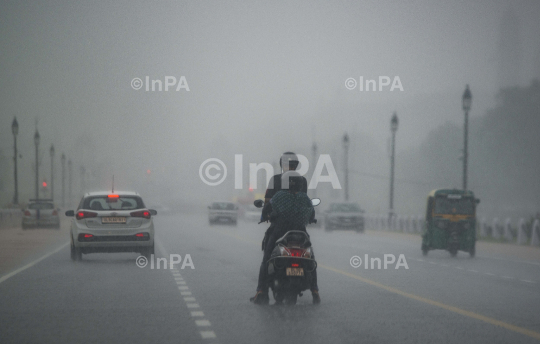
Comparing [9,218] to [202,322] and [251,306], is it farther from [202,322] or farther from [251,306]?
[202,322]

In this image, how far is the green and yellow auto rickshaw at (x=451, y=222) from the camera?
81.8 ft

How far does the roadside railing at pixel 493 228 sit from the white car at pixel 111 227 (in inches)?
395

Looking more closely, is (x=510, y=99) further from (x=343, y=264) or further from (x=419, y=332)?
(x=419, y=332)

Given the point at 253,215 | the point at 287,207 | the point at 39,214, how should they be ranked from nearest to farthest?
the point at 287,207 → the point at 39,214 → the point at 253,215

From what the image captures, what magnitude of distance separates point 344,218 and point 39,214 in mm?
17819

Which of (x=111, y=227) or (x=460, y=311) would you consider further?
(x=111, y=227)

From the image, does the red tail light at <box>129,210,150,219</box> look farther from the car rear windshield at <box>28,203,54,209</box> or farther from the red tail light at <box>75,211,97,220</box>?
the car rear windshield at <box>28,203,54,209</box>

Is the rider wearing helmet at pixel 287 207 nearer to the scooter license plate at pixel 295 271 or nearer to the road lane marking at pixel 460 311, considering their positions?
the scooter license plate at pixel 295 271

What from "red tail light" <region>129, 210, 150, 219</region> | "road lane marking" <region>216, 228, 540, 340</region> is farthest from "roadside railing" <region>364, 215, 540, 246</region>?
"road lane marking" <region>216, 228, 540, 340</region>

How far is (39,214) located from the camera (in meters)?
44.2

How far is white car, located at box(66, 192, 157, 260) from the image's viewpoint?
20109 mm

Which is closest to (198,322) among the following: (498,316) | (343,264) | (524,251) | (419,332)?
(419,332)

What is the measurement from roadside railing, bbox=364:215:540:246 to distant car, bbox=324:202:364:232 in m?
2.54

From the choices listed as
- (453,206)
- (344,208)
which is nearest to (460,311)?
(453,206)
